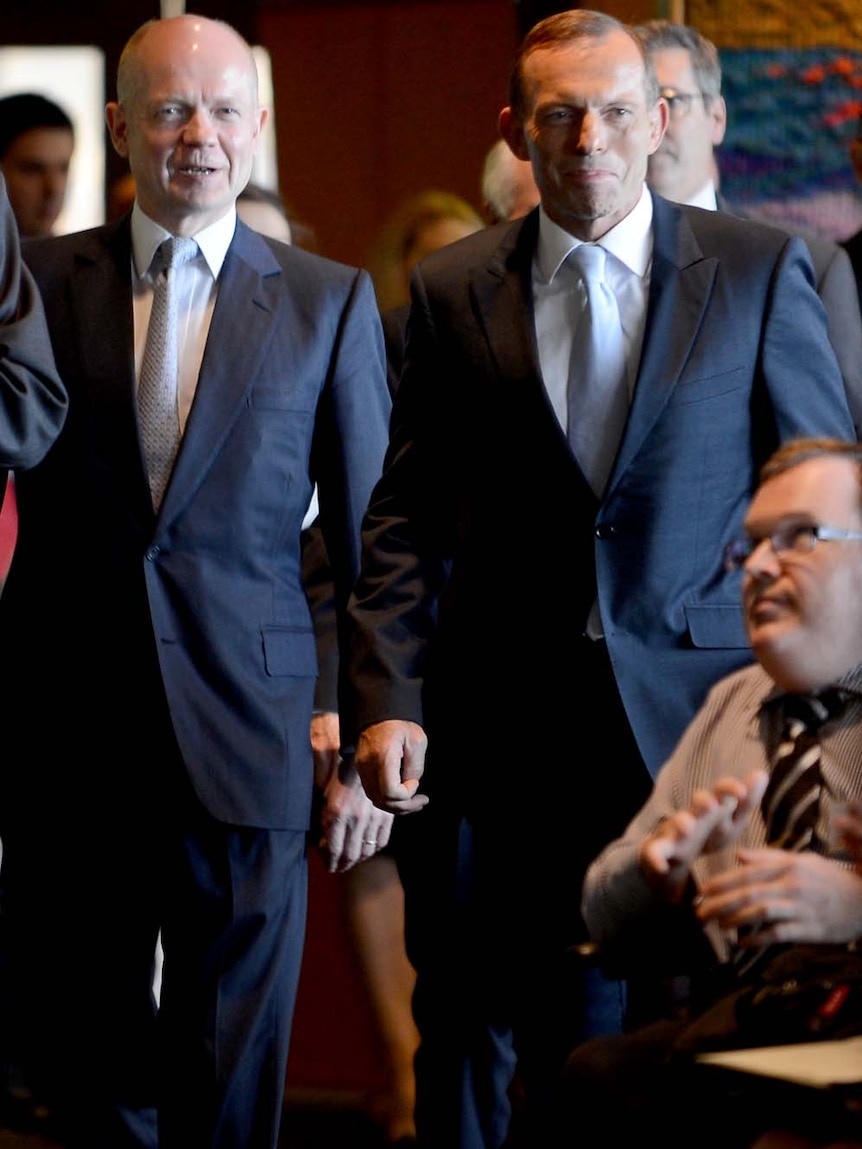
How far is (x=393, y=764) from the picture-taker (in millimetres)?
3014

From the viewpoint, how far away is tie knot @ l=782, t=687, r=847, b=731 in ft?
7.81

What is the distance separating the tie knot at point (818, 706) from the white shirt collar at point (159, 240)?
4.28ft

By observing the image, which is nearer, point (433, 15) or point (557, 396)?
point (557, 396)

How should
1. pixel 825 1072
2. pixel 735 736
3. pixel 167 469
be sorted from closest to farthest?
pixel 825 1072, pixel 735 736, pixel 167 469

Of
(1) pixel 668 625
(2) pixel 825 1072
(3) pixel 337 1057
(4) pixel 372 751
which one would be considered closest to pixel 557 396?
(1) pixel 668 625

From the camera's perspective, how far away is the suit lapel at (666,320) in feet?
9.67

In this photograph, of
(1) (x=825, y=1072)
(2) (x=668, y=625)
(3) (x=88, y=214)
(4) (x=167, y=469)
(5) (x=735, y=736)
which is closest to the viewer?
(1) (x=825, y=1072)

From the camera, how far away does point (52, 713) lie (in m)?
3.29

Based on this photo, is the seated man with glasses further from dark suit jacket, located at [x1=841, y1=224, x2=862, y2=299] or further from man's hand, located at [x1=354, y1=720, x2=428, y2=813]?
dark suit jacket, located at [x1=841, y1=224, x2=862, y2=299]

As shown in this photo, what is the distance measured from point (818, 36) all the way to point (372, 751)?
2394 mm

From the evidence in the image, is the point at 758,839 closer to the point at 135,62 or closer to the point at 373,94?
the point at 135,62

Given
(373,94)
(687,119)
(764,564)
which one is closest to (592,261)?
(764,564)

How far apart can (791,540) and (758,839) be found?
1.08 ft

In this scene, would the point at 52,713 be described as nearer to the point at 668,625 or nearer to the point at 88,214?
the point at 668,625
